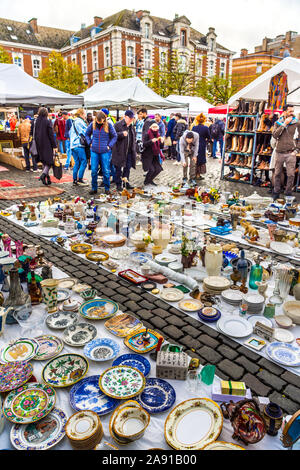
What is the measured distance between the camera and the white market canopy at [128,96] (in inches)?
419

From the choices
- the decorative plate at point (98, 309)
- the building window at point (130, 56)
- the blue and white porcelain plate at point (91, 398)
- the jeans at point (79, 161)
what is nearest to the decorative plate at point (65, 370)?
the blue and white porcelain plate at point (91, 398)

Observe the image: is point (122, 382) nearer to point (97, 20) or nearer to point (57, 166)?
point (57, 166)

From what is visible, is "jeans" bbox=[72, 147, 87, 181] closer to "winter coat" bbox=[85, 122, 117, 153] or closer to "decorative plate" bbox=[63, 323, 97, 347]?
"winter coat" bbox=[85, 122, 117, 153]

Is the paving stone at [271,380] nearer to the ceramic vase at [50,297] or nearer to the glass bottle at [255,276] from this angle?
the glass bottle at [255,276]

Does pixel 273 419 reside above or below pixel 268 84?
below

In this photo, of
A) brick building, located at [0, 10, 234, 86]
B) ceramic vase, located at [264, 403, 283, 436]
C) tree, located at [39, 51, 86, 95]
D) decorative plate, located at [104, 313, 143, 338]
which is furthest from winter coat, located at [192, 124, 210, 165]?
brick building, located at [0, 10, 234, 86]

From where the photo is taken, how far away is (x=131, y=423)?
193cm

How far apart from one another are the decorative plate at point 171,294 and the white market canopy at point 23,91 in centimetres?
738

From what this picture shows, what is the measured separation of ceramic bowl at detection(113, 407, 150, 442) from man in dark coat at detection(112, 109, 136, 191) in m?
6.74

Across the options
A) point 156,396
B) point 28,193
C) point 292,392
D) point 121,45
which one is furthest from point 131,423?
point 121,45

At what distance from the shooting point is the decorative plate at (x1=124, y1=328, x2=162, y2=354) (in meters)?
2.59

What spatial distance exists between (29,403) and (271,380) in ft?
5.62

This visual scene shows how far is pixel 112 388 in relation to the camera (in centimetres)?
216

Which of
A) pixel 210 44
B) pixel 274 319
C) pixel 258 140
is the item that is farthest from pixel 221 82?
pixel 274 319
